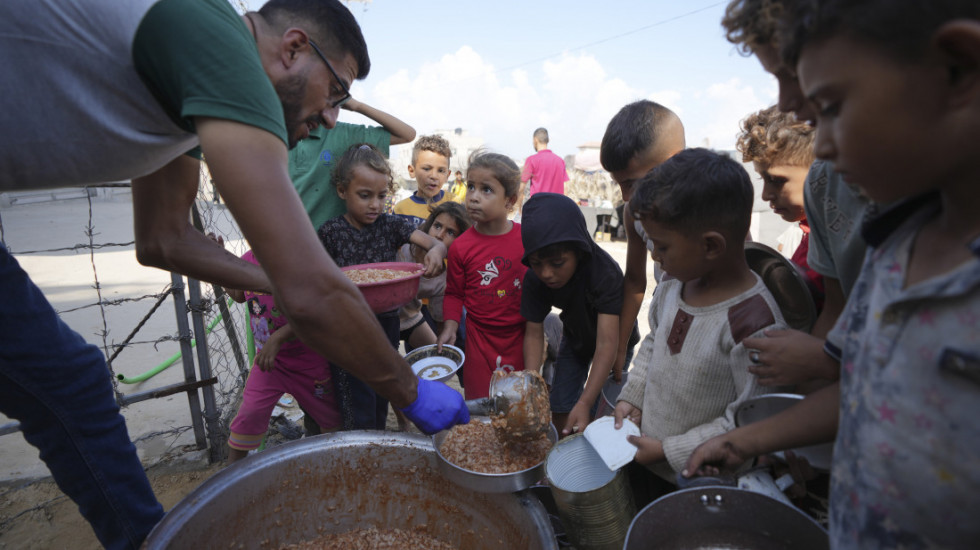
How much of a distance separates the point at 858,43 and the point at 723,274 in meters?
1.02

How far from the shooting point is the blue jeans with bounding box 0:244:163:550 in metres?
1.58

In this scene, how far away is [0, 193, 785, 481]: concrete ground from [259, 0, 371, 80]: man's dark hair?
5.32ft

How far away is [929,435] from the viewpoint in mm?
693

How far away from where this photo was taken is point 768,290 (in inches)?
62.4

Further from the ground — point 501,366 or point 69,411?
point 69,411

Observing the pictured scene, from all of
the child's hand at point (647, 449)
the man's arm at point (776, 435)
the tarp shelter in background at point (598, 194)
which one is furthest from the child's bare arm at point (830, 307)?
the tarp shelter in background at point (598, 194)

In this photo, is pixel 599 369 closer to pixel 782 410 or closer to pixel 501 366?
pixel 501 366

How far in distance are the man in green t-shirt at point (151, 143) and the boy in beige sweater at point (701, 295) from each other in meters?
0.75

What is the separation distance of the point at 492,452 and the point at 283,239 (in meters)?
1.14

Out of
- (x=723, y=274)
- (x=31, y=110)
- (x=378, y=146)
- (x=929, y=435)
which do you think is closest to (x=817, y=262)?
(x=723, y=274)

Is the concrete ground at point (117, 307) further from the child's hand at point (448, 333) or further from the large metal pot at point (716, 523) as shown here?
the large metal pot at point (716, 523)

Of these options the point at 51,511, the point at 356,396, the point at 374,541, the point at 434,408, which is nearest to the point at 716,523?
the point at 434,408

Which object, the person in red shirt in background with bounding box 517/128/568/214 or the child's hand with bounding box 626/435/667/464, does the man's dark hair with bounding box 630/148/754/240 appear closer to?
the child's hand with bounding box 626/435/667/464

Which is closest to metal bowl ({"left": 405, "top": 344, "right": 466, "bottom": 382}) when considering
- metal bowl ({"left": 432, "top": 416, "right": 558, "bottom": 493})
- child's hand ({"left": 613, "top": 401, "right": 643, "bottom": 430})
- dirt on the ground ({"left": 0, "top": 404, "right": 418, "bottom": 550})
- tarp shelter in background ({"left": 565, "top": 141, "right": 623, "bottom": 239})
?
metal bowl ({"left": 432, "top": 416, "right": 558, "bottom": 493})
